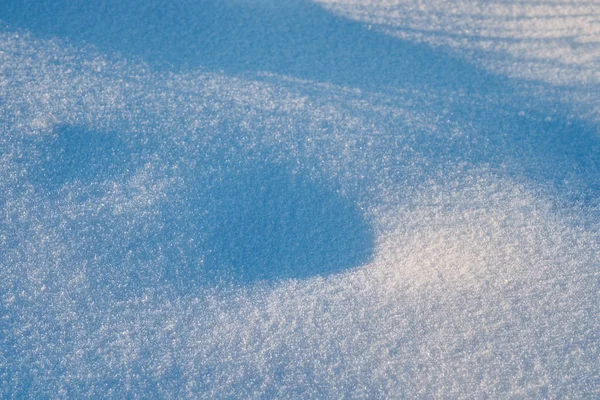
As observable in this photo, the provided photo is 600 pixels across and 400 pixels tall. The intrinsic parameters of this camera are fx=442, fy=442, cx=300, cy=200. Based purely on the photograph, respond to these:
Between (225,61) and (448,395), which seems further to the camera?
(225,61)

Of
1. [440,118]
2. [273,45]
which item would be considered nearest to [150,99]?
[273,45]

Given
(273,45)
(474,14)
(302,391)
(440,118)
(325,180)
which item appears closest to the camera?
(302,391)

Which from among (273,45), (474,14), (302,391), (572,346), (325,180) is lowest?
(302,391)

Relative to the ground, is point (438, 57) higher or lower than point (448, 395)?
higher

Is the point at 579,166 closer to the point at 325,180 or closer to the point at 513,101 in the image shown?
the point at 513,101

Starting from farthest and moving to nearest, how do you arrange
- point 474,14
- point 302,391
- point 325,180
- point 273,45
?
1. point 474,14
2. point 273,45
3. point 325,180
4. point 302,391

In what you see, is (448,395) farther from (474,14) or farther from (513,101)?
(474,14)

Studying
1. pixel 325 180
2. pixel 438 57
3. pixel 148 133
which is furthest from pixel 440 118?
pixel 148 133
